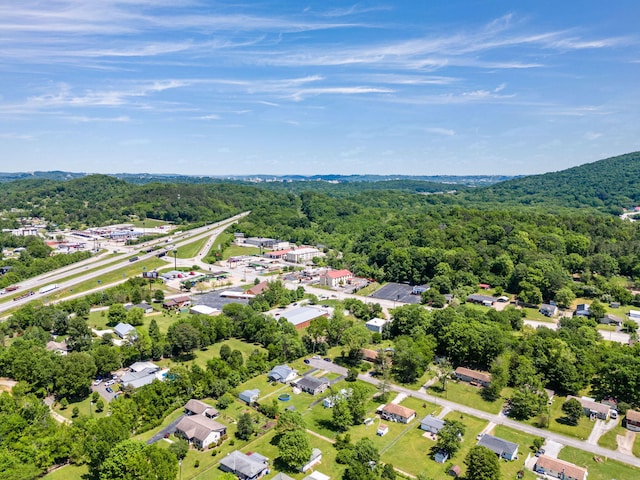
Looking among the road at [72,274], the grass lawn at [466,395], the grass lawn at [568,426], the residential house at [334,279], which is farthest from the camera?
the residential house at [334,279]

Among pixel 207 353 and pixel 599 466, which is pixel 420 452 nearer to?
pixel 599 466

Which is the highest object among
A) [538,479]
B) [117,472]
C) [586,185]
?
[586,185]

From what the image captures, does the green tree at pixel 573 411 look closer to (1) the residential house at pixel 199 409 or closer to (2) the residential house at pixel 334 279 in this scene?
(1) the residential house at pixel 199 409

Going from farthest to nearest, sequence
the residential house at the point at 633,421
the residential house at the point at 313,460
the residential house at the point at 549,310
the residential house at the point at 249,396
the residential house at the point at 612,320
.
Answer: the residential house at the point at 549,310 < the residential house at the point at 612,320 < the residential house at the point at 249,396 < the residential house at the point at 633,421 < the residential house at the point at 313,460

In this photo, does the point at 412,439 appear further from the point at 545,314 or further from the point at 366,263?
the point at 366,263

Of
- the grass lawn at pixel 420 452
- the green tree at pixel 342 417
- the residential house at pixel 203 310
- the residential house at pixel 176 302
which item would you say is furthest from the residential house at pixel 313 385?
the residential house at pixel 176 302

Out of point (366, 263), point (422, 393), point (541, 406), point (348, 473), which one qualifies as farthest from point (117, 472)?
point (366, 263)
